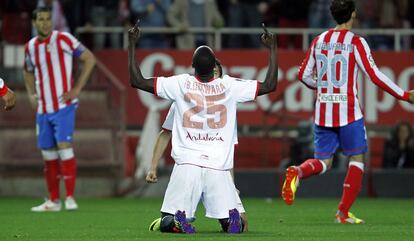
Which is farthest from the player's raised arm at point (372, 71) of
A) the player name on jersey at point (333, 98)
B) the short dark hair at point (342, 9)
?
the player name on jersey at point (333, 98)

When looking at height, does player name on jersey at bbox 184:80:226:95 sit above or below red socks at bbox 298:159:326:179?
above

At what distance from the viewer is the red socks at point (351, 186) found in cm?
1297

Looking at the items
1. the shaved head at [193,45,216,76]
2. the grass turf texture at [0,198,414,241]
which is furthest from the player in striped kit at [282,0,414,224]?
the shaved head at [193,45,216,76]

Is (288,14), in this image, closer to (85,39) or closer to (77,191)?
(85,39)

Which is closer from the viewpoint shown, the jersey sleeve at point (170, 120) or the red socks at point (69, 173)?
the jersey sleeve at point (170, 120)

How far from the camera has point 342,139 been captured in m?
13.1

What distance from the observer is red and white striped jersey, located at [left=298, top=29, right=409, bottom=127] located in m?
13.0

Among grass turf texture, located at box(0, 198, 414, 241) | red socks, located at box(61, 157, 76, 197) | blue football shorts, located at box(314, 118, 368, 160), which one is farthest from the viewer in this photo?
red socks, located at box(61, 157, 76, 197)

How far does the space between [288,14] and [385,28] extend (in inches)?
66.6

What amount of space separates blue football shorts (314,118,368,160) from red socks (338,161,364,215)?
15 cm

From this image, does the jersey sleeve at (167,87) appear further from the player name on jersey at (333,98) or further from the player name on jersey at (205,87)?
the player name on jersey at (333,98)

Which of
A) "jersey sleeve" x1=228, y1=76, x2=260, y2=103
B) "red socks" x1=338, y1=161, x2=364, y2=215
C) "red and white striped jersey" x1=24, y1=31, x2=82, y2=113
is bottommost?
"red socks" x1=338, y1=161, x2=364, y2=215

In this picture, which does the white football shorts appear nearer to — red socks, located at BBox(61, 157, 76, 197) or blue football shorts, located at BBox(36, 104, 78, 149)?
blue football shorts, located at BBox(36, 104, 78, 149)

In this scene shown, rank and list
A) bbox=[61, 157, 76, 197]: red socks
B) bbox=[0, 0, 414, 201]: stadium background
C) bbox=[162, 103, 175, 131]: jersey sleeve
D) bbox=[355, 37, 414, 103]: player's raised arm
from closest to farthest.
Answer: bbox=[162, 103, 175, 131]: jersey sleeve → bbox=[355, 37, 414, 103]: player's raised arm → bbox=[61, 157, 76, 197]: red socks → bbox=[0, 0, 414, 201]: stadium background
